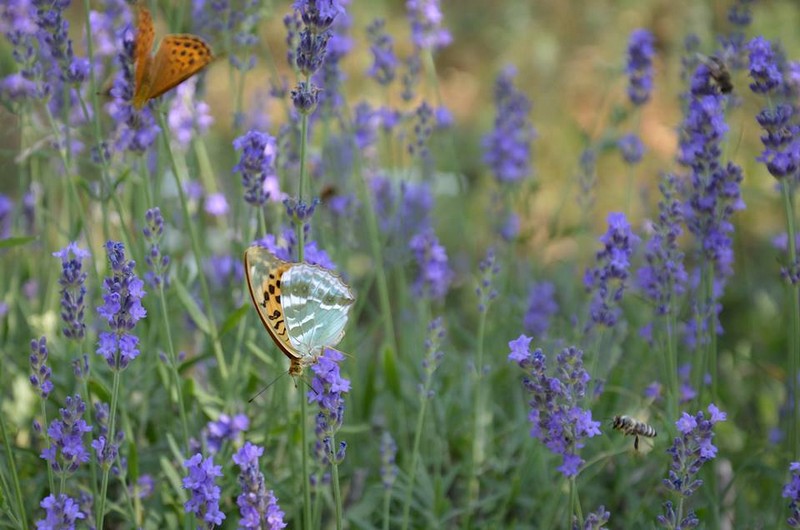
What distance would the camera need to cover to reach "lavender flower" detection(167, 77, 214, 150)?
11.1 feet

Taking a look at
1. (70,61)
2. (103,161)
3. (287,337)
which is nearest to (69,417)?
(287,337)

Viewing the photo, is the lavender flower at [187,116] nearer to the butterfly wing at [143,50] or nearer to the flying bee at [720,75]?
the butterfly wing at [143,50]

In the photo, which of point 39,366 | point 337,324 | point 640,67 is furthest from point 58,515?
point 640,67

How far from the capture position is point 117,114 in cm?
294

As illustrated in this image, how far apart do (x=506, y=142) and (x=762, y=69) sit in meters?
1.62

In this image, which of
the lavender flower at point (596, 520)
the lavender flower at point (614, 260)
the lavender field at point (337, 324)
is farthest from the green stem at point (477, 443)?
the lavender flower at point (596, 520)

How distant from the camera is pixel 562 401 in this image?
205cm

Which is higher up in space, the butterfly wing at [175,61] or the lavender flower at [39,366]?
the butterfly wing at [175,61]

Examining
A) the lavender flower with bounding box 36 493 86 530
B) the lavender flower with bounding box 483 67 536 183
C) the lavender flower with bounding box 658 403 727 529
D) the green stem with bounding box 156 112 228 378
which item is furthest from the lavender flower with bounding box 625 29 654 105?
the lavender flower with bounding box 36 493 86 530

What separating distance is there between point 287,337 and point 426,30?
6.38 ft

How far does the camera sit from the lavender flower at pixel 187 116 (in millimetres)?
3381

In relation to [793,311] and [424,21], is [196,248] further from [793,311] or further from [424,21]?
[793,311]

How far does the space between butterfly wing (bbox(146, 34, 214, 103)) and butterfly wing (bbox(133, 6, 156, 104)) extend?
26 mm

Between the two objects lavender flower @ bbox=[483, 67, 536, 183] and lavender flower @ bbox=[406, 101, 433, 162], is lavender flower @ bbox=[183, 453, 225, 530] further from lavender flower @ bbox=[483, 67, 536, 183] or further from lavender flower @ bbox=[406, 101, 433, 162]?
lavender flower @ bbox=[483, 67, 536, 183]
